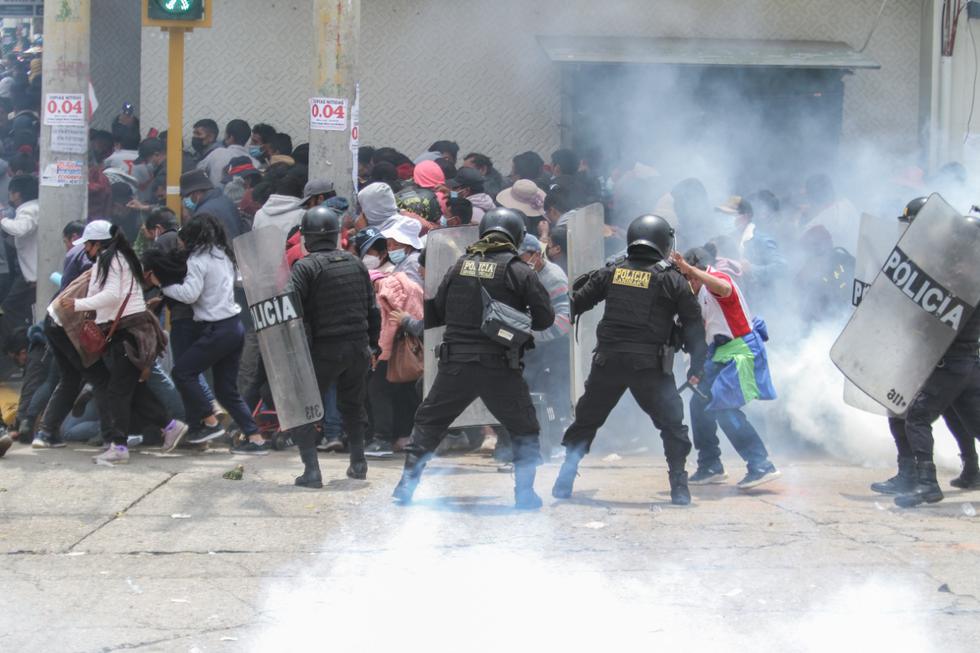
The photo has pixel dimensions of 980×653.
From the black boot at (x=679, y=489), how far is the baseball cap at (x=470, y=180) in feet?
12.3

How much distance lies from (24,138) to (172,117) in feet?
13.4

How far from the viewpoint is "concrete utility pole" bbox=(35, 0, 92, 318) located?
29.8 feet

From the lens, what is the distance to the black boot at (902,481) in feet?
24.8

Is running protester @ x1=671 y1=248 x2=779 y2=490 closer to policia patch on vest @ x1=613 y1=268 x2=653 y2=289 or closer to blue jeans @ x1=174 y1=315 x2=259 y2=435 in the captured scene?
policia patch on vest @ x1=613 y1=268 x2=653 y2=289

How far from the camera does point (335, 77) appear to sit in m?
9.07

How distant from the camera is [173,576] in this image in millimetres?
5824

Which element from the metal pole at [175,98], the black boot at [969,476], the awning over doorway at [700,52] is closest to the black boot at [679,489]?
the black boot at [969,476]

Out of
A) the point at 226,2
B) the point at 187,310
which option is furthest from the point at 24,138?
the point at 187,310

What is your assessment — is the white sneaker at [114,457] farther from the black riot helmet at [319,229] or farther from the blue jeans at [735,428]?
the blue jeans at [735,428]

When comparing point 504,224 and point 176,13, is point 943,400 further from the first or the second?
point 176,13

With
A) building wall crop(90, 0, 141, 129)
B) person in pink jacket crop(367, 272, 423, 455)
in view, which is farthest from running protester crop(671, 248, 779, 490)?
building wall crop(90, 0, 141, 129)

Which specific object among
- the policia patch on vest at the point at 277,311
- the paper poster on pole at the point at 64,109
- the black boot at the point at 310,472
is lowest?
the black boot at the point at 310,472

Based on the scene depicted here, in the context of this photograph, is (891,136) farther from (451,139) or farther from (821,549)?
(821,549)

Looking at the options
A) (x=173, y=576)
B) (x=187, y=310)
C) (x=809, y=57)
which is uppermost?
(x=809, y=57)
